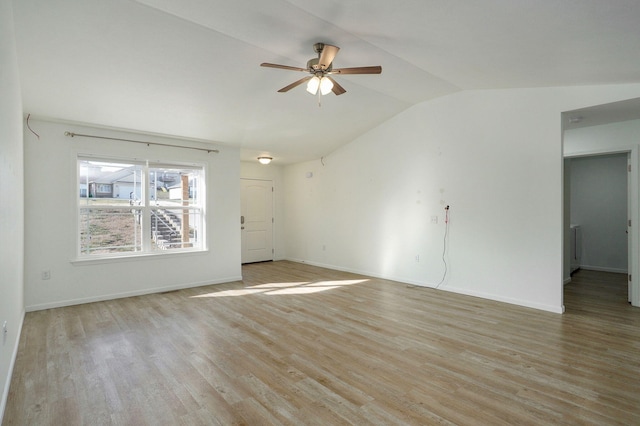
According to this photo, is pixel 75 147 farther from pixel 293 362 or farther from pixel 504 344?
pixel 504 344

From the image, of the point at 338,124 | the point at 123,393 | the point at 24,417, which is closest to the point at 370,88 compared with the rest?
the point at 338,124

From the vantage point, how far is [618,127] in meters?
4.57

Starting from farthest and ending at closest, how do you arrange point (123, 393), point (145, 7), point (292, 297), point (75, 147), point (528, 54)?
point (292, 297) < point (75, 147) < point (528, 54) < point (145, 7) < point (123, 393)

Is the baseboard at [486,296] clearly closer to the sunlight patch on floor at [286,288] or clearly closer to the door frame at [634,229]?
the sunlight patch on floor at [286,288]

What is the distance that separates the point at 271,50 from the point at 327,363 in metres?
3.20

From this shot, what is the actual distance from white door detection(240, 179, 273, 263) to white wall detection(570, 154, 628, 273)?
7.15 metres

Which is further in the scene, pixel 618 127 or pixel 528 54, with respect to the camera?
pixel 618 127

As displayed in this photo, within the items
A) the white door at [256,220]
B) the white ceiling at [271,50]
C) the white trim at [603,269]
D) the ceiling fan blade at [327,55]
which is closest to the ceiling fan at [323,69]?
the ceiling fan blade at [327,55]

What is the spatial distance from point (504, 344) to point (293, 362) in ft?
6.79

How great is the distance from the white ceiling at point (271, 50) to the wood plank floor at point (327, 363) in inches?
104

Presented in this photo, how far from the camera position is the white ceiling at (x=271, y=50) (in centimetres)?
247

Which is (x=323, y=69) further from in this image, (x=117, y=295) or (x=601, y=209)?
(x=601, y=209)

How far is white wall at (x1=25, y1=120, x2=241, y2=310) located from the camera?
416 centimetres

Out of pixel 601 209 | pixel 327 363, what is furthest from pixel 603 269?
pixel 327 363
